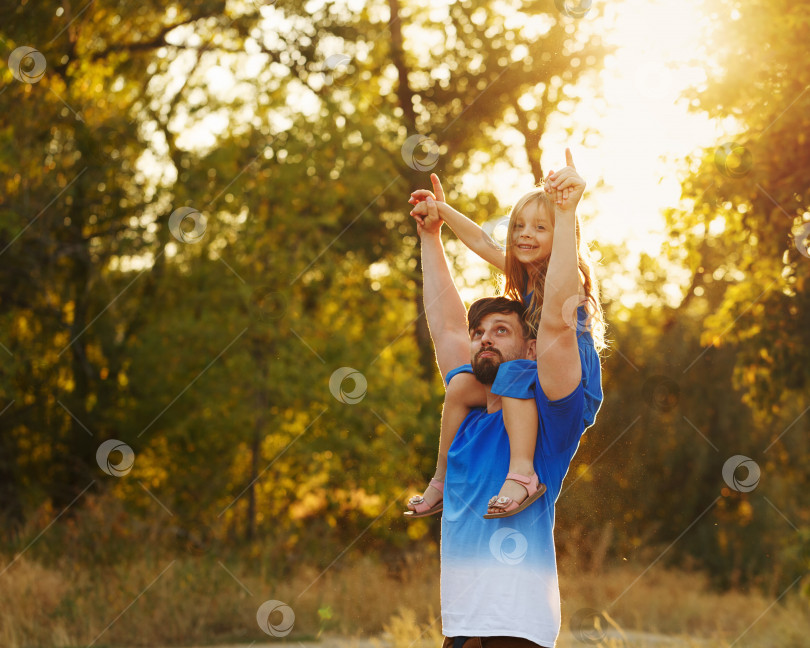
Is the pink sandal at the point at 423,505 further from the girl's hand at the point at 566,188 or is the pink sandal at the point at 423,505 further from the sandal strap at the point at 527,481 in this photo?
the girl's hand at the point at 566,188

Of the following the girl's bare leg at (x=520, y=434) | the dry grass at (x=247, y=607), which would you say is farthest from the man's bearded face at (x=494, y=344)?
the dry grass at (x=247, y=607)

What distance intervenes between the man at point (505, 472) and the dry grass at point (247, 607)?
15.1ft

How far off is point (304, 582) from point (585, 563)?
412 centimetres

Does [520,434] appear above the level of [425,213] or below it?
below

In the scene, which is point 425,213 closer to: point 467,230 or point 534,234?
point 467,230

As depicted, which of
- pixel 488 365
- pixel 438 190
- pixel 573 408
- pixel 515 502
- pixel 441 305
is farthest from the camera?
pixel 438 190

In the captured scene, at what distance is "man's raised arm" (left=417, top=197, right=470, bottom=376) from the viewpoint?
2234 mm

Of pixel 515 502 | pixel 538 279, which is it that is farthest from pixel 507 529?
pixel 538 279

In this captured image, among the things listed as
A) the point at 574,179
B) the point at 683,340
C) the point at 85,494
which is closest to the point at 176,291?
the point at 85,494

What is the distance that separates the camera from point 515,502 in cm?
181

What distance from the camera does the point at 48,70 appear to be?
11.6m

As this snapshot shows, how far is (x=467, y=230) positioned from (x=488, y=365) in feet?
1.59

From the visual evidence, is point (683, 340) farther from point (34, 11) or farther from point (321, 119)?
point (34, 11)

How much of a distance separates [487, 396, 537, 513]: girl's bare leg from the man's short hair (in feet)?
0.66
